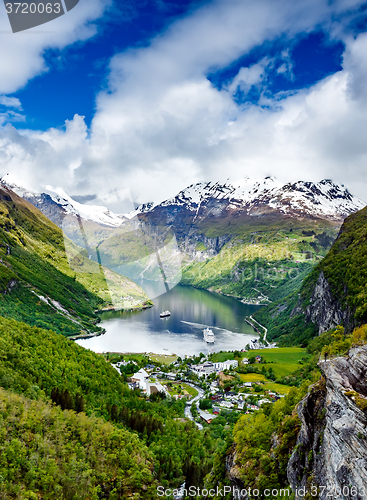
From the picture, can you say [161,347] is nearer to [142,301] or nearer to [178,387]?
[178,387]

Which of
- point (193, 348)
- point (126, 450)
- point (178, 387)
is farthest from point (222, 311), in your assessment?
point (126, 450)

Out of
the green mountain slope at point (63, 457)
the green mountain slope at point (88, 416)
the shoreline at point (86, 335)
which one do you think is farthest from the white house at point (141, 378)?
the shoreline at point (86, 335)

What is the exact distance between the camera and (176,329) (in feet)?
251

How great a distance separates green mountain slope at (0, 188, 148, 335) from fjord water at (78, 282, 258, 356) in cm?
726

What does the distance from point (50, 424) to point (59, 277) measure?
7944cm

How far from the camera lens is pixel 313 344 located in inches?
2058

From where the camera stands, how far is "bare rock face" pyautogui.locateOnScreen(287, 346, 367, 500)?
7453mm

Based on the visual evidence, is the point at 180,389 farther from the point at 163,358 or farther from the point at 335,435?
the point at 335,435

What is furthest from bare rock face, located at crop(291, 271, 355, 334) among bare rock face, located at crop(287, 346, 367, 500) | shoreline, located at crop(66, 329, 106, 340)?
shoreline, located at crop(66, 329, 106, 340)

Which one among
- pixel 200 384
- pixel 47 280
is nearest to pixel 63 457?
pixel 200 384

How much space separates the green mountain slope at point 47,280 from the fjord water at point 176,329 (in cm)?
726

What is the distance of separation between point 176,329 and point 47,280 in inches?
1443

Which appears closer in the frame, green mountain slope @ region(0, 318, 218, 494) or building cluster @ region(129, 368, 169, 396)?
green mountain slope @ region(0, 318, 218, 494)

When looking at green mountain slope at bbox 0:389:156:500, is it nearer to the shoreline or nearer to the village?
the village
